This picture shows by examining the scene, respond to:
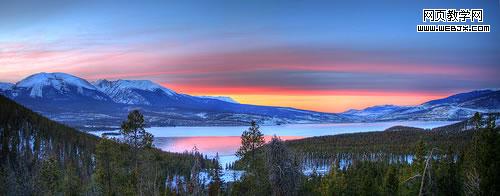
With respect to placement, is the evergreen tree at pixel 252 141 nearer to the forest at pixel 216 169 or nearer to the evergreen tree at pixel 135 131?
the forest at pixel 216 169

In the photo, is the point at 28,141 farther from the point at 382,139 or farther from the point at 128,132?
the point at 382,139

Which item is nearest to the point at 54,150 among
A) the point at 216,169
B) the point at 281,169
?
the point at 216,169

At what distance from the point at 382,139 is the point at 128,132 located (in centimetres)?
12990

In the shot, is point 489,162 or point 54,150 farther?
point 54,150

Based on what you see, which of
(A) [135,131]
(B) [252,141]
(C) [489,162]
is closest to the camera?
(C) [489,162]

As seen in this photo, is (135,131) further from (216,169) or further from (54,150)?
(54,150)

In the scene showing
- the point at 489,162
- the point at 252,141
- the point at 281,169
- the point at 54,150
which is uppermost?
the point at 281,169

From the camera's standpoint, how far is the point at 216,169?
144ft

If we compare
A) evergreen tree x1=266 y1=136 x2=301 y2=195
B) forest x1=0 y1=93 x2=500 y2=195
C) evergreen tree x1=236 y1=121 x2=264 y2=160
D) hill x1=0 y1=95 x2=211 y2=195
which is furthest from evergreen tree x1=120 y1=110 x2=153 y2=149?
evergreen tree x1=266 y1=136 x2=301 y2=195

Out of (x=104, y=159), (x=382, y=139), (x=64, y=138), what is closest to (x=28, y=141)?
(x=64, y=138)

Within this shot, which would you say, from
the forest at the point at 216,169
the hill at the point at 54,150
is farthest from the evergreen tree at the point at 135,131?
the hill at the point at 54,150

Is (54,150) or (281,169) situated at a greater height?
(281,169)

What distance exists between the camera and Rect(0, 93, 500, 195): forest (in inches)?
907

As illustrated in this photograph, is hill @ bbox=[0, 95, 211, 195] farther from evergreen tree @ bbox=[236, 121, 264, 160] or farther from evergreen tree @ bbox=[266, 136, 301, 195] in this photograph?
evergreen tree @ bbox=[266, 136, 301, 195]
